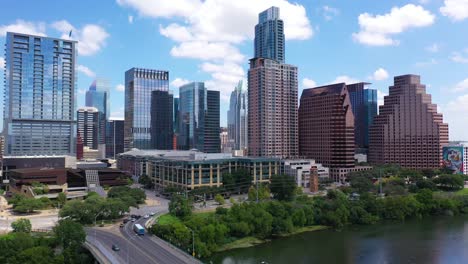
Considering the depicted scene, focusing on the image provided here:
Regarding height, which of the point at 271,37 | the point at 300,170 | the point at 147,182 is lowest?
the point at 147,182

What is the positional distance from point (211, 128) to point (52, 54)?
7113 cm

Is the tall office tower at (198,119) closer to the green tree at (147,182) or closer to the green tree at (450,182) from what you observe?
the green tree at (147,182)

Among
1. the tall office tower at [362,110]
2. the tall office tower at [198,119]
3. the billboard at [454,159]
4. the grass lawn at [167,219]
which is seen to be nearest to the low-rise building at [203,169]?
the grass lawn at [167,219]

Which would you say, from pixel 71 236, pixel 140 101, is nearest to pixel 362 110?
pixel 140 101

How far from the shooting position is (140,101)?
169625 mm

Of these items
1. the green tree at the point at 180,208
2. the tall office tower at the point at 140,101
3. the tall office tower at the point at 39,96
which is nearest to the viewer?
the green tree at the point at 180,208

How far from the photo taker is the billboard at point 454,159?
10962 cm

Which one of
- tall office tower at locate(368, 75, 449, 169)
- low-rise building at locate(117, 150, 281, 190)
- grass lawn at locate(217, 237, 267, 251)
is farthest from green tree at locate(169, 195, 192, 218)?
tall office tower at locate(368, 75, 449, 169)

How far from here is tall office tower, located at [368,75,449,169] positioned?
117m

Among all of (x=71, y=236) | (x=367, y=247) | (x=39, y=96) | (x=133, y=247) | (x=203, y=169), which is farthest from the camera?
(x=39, y=96)

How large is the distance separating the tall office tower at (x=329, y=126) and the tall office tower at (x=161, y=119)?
77.5m

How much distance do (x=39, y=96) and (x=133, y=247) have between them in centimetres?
8928

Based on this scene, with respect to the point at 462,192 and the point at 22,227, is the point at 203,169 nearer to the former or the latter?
the point at 22,227

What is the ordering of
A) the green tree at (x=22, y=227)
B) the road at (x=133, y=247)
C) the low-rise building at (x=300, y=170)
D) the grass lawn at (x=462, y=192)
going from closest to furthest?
the road at (x=133, y=247)
the green tree at (x=22, y=227)
the grass lawn at (x=462, y=192)
the low-rise building at (x=300, y=170)
